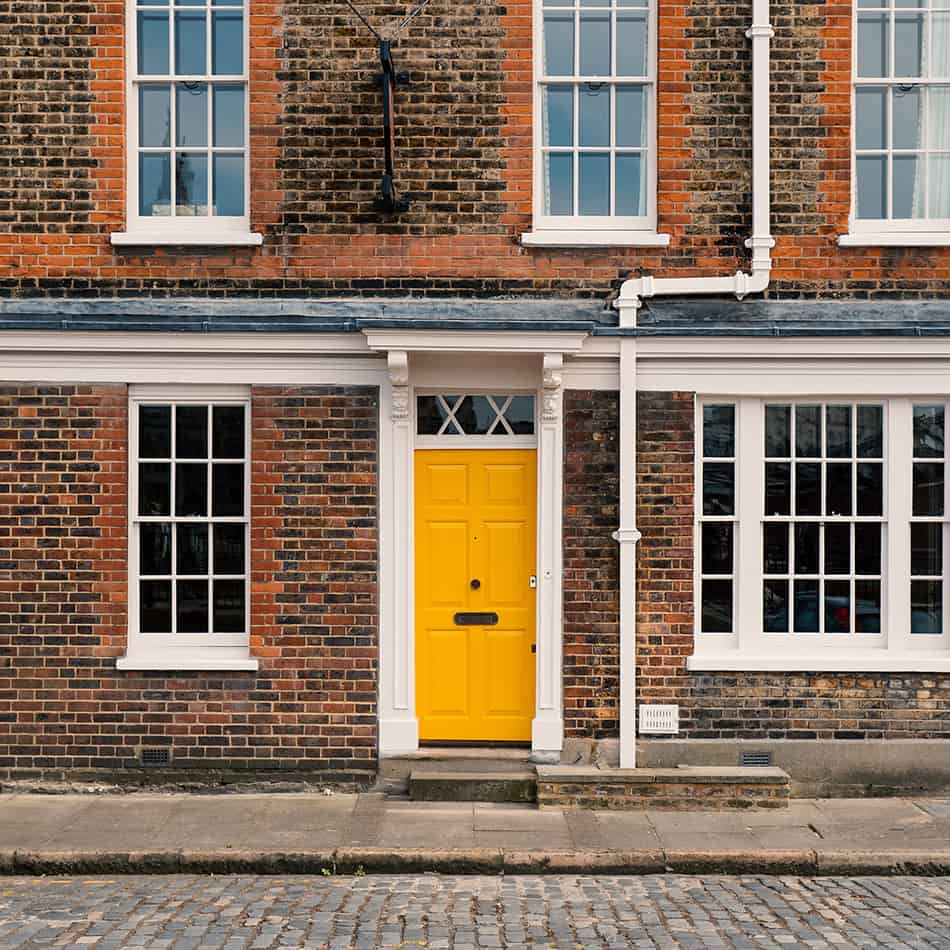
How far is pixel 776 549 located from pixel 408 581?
297 cm

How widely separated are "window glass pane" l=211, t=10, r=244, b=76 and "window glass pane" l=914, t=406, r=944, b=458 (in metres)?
6.11

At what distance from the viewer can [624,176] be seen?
9930 mm

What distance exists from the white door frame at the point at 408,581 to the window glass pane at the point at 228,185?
192 centimetres

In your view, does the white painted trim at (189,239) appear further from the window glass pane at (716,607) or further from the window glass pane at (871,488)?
the window glass pane at (871,488)

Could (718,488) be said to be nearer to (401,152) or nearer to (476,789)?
(476,789)

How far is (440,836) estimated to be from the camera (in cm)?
838

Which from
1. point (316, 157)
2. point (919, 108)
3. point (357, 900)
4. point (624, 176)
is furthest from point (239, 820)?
point (919, 108)

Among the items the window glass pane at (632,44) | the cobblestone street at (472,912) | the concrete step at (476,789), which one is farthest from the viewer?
the window glass pane at (632,44)

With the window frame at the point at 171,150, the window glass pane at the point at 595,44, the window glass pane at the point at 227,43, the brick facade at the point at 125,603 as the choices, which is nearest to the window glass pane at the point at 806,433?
the window glass pane at the point at 595,44

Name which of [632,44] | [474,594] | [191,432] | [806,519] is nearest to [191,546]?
[191,432]

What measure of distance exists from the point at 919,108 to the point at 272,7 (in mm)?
5221

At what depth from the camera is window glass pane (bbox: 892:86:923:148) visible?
32.4 feet

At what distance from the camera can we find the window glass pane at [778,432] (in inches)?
388

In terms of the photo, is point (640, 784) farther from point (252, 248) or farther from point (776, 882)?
point (252, 248)
